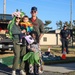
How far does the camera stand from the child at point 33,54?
7.70 m

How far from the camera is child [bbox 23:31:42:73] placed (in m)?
7.70

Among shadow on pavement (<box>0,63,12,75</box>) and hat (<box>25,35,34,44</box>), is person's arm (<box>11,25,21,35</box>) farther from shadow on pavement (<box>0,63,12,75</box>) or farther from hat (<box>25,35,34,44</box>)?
shadow on pavement (<box>0,63,12,75</box>)

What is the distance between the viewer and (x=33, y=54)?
25.3ft

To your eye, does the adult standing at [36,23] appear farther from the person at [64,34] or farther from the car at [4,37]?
the person at [64,34]

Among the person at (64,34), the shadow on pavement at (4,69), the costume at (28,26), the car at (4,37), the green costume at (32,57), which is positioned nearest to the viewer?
the green costume at (32,57)

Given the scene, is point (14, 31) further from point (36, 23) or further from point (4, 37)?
point (4, 37)

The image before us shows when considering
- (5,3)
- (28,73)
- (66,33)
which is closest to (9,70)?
(28,73)

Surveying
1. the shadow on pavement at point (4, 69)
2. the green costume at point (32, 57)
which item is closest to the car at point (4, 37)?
the shadow on pavement at point (4, 69)

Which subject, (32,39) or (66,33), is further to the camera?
(66,33)

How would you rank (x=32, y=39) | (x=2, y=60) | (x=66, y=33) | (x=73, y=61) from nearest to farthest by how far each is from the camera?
(x=32, y=39) < (x=2, y=60) < (x=73, y=61) < (x=66, y=33)

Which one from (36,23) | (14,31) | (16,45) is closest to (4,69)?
(16,45)

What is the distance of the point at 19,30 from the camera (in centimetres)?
817

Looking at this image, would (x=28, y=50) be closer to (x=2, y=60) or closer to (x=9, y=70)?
(x=9, y=70)

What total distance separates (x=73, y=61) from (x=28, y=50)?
4305 mm
